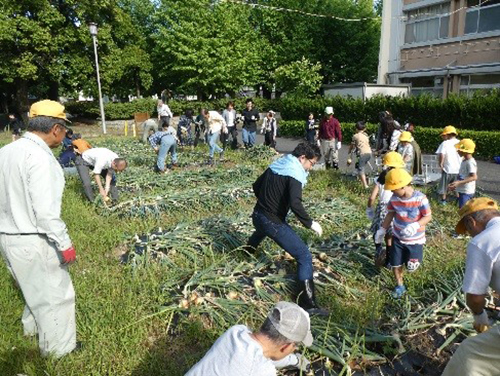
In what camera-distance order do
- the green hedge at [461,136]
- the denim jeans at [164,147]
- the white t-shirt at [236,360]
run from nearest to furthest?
the white t-shirt at [236,360], the denim jeans at [164,147], the green hedge at [461,136]

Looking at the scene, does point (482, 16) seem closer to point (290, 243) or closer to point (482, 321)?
point (290, 243)

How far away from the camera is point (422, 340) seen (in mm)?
3078

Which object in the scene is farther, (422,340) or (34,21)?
(34,21)

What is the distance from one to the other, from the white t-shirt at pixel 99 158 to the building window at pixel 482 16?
16.3 metres

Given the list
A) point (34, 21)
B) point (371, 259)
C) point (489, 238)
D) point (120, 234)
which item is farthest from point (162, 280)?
point (34, 21)

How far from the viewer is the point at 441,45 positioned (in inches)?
689

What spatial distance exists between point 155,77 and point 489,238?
31.3 metres

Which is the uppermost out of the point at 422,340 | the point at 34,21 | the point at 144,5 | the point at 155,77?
the point at 144,5

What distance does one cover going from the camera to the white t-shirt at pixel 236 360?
1685mm

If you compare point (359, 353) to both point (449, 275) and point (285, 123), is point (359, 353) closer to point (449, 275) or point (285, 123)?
point (449, 275)

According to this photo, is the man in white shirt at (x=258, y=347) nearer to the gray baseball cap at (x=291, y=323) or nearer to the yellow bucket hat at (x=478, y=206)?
the gray baseball cap at (x=291, y=323)

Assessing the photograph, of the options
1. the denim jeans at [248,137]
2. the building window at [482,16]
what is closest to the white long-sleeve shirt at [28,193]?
the denim jeans at [248,137]

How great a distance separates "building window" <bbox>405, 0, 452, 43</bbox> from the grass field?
15.1 m

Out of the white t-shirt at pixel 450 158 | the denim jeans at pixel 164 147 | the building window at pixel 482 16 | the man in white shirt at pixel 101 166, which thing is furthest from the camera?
the building window at pixel 482 16
